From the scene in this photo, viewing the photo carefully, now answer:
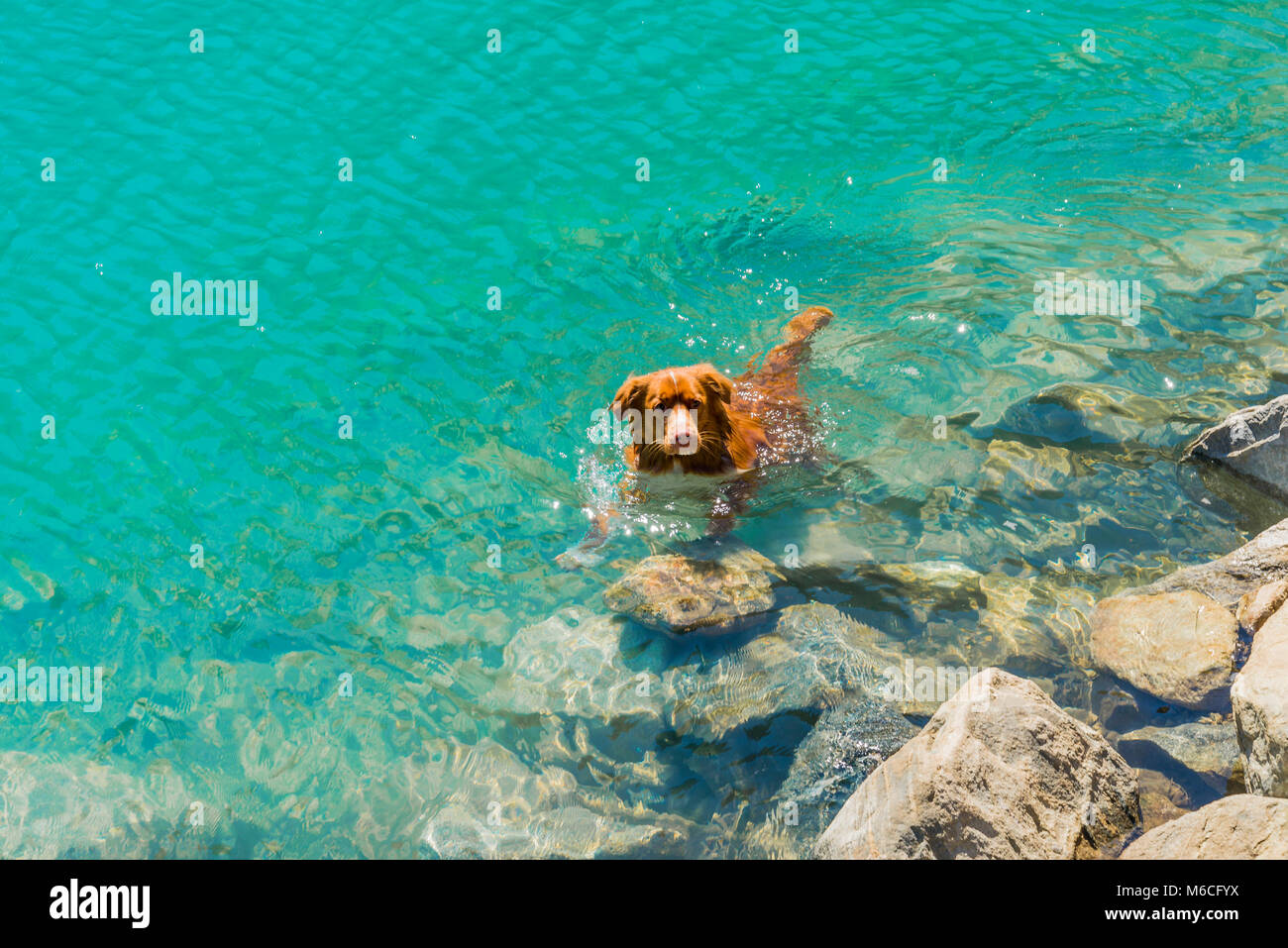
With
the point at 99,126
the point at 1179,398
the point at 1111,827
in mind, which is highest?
the point at 99,126

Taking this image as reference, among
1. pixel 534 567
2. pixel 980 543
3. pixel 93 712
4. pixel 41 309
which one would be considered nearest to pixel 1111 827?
pixel 980 543

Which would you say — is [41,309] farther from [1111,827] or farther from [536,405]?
[1111,827]

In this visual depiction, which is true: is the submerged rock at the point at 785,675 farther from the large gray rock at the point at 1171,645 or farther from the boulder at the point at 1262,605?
the boulder at the point at 1262,605

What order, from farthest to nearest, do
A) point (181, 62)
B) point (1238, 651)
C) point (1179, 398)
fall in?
point (181, 62) → point (1179, 398) → point (1238, 651)

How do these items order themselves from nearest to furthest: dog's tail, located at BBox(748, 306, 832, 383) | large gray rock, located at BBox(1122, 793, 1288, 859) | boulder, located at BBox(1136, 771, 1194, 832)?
large gray rock, located at BBox(1122, 793, 1288, 859), boulder, located at BBox(1136, 771, 1194, 832), dog's tail, located at BBox(748, 306, 832, 383)

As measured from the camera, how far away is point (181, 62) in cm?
1394

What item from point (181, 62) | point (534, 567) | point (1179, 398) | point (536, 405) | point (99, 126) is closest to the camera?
point (534, 567)

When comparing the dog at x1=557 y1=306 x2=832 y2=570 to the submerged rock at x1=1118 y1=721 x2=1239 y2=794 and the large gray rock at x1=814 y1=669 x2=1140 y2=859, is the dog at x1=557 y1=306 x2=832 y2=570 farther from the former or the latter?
the submerged rock at x1=1118 y1=721 x2=1239 y2=794

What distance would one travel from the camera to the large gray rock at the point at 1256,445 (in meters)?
6.59

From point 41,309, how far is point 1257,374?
498 inches

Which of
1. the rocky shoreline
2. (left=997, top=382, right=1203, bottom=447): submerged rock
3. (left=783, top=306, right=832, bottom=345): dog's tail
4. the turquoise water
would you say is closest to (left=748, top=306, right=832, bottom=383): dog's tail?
(left=783, top=306, right=832, bottom=345): dog's tail

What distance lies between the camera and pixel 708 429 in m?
7.05

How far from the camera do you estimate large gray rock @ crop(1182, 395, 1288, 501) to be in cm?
659

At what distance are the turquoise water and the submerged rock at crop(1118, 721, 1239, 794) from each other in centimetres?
49
